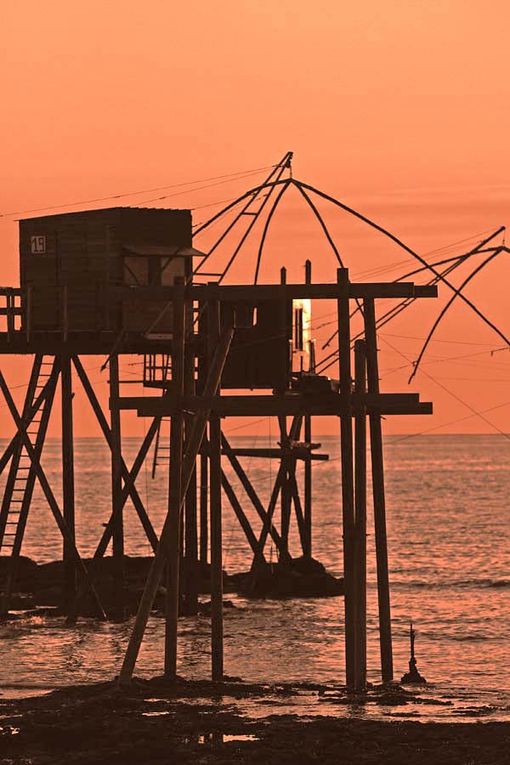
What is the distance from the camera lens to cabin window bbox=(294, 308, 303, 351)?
4492cm

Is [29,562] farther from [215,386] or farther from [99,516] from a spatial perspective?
[99,516]

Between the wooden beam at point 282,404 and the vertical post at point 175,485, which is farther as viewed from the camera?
the wooden beam at point 282,404

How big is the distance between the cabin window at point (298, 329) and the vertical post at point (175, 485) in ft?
51.1

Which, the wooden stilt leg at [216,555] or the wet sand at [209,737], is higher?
the wooden stilt leg at [216,555]

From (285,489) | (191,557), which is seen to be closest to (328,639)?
(191,557)

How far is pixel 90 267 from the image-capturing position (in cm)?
4219

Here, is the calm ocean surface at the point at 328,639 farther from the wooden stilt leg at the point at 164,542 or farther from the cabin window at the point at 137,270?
the cabin window at the point at 137,270

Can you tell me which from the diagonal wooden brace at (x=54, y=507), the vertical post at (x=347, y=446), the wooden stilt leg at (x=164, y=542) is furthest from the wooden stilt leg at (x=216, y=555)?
the diagonal wooden brace at (x=54, y=507)

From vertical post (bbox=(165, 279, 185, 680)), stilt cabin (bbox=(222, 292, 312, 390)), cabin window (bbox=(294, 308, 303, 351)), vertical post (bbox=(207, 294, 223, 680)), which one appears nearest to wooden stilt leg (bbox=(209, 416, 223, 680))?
vertical post (bbox=(207, 294, 223, 680))

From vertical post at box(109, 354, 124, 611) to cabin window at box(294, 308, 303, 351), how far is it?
590 cm

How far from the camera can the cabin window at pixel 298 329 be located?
44.9 meters

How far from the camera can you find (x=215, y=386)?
29.0 metres

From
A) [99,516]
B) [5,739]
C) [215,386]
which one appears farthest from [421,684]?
[99,516]

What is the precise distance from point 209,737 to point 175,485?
5.37 meters
